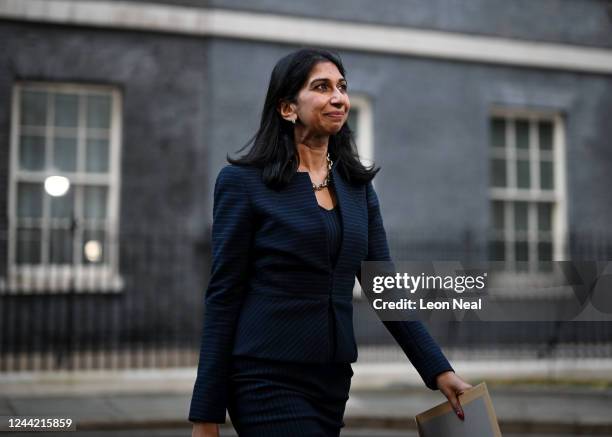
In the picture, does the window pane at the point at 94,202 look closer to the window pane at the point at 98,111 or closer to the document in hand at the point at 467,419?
the window pane at the point at 98,111

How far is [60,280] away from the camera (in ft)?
35.9

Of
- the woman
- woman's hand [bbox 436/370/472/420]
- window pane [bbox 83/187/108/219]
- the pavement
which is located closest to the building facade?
window pane [bbox 83/187/108/219]

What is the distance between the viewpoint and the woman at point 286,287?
2.44 m

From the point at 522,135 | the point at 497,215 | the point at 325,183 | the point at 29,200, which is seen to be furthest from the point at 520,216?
the point at 325,183

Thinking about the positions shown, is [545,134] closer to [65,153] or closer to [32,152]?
[65,153]

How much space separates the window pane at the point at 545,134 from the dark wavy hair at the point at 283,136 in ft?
37.6

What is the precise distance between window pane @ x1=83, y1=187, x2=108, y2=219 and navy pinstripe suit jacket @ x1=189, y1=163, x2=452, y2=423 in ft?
30.7

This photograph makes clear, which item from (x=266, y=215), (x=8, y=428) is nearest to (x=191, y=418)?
(x=266, y=215)

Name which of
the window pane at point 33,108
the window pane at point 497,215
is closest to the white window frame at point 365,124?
the window pane at point 497,215

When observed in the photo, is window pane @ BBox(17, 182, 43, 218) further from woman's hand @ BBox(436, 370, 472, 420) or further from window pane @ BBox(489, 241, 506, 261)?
woman's hand @ BBox(436, 370, 472, 420)

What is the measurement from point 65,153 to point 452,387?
9.69m

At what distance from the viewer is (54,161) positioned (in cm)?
1145

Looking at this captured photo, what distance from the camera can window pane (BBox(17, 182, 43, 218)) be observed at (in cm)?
1128

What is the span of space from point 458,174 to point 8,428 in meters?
9.07
